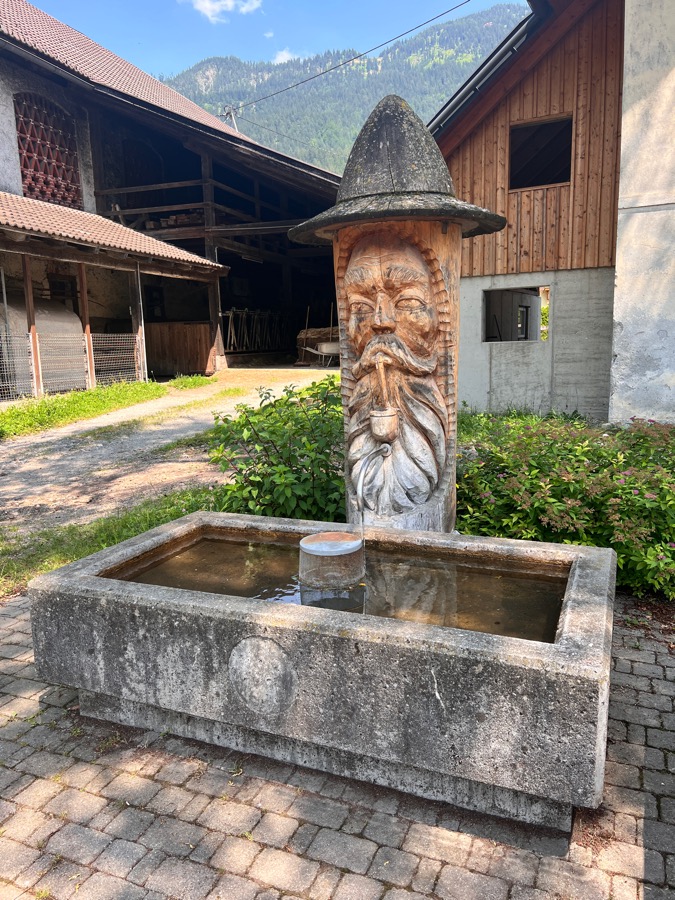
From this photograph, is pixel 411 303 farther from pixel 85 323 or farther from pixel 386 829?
pixel 85 323

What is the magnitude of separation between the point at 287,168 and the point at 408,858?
15.4 metres

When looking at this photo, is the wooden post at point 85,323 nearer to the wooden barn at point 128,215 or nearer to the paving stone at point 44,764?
the wooden barn at point 128,215

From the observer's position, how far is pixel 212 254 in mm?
17375

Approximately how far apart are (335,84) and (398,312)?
428ft

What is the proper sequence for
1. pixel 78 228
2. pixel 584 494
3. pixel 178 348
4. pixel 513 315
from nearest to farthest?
pixel 584 494 < pixel 78 228 < pixel 513 315 < pixel 178 348

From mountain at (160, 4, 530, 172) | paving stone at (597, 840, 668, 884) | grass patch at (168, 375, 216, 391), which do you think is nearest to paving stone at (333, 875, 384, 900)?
paving stone at (597, 840, 668, 884)

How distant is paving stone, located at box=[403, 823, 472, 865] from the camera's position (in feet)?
7.29

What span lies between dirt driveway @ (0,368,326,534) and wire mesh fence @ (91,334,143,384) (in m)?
2.33

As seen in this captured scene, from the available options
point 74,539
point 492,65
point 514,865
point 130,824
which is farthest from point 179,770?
point 492,65

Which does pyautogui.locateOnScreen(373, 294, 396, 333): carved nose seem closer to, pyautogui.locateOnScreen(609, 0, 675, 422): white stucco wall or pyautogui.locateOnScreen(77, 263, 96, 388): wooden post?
pyautogui.locateOnScreen(609, 0, 675, 422): white stucco wall

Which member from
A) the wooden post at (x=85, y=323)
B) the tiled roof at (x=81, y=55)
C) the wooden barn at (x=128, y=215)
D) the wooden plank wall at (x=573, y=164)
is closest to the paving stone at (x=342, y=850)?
the wooden plank wall at (x=573, y=164)

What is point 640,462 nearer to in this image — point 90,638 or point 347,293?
point 347,293

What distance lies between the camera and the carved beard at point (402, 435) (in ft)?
13.1

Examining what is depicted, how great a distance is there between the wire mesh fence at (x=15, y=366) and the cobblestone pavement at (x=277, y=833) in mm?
11231
